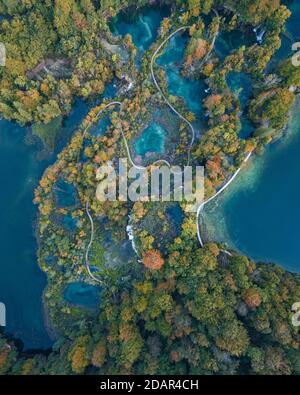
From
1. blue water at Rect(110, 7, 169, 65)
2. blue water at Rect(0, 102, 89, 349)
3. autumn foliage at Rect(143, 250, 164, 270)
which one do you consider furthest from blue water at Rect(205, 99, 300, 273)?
blue water at Rect(0, 102, 89, 349)

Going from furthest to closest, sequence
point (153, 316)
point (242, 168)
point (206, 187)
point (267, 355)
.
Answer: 1. point (242, 168)
2. point (206, 187)
3. point (153, 316)
4. point (267, 355)

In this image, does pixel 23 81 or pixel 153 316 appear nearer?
pixel 153 316

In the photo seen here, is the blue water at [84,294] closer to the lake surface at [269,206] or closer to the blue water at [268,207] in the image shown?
the lake surface at [269,206]

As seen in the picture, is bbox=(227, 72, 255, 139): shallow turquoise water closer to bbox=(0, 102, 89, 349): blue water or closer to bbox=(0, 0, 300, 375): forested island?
bbox=(0, 0, 300, 375): forested island

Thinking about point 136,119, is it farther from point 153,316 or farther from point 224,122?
point 153,316

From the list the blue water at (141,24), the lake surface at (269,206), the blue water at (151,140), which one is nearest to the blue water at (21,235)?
the blue water at (151,140)

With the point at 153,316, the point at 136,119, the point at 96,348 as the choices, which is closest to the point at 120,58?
the point at 136,119

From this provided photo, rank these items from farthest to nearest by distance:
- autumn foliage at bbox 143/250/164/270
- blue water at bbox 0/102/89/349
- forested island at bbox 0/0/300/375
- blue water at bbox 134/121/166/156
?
blue water at bbox 134/121/166/156 < blue water at bbox 0/102/89/349 < autumn foliage at bbox 143/250/164/270 < forested island at bbox 0/0/300/375
